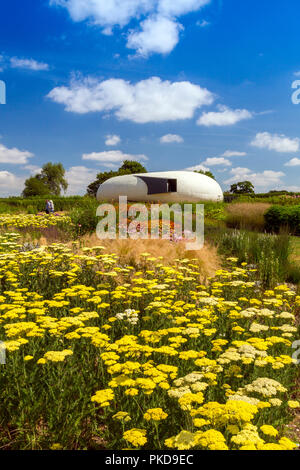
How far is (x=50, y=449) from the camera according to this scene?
2172 mm

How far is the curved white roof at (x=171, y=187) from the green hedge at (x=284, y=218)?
19533 millimetres

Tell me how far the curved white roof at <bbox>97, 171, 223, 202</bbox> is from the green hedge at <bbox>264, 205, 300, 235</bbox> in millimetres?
19533

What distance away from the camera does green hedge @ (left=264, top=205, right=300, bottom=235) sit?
14.7 metres

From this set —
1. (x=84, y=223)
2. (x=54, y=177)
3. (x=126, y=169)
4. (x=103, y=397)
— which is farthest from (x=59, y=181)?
(x=103, y=397)

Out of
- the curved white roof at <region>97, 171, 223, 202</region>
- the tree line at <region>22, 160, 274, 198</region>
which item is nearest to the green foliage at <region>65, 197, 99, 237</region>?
the curved white roof at <region>97, 171, 223, 202</region>

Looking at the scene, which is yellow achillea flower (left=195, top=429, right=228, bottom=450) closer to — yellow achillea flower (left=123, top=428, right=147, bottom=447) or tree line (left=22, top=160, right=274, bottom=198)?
yellow achillea flower (left=123, top=428, right=147, bottom=447)

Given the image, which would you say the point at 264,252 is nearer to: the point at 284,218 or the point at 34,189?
the point at 284,218

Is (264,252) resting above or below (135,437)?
above

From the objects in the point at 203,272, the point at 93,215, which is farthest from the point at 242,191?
the point at 203,272

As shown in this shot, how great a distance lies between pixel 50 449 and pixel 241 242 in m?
7.34

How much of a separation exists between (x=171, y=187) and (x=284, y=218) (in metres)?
22.6

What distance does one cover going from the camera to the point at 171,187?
3656cm

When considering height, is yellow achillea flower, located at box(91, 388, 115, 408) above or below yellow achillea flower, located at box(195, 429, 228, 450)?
below
